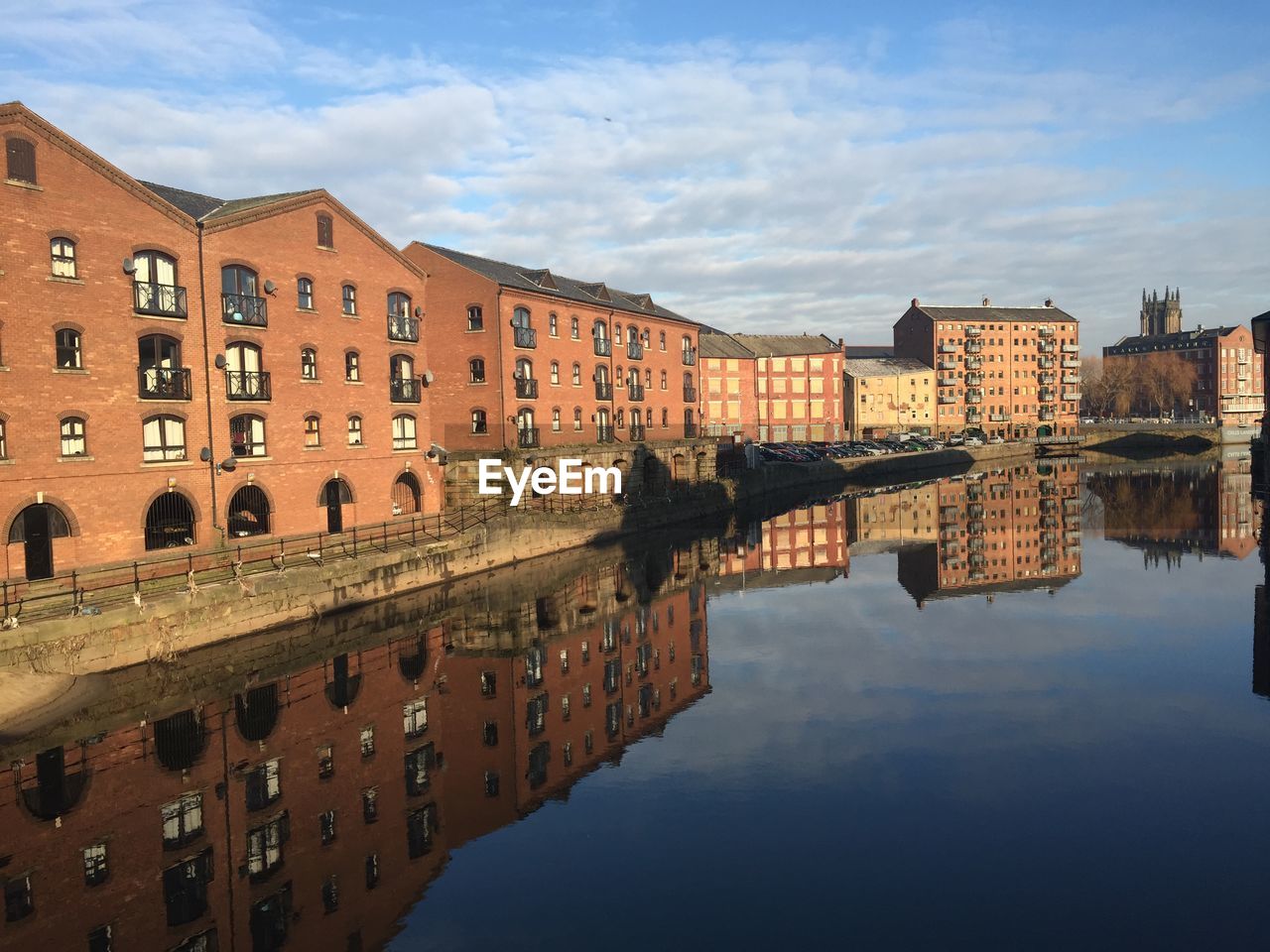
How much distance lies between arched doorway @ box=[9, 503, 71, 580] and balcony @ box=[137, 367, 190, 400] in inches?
174

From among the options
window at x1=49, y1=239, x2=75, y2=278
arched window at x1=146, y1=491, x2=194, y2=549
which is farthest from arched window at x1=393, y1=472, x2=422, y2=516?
window at x1=49, y1=239, x2=75, y2=278

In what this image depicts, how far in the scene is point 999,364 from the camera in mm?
126625

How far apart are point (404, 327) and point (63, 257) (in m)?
15.1

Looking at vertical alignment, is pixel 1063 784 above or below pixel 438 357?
below

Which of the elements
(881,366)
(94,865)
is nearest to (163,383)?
(94,865)

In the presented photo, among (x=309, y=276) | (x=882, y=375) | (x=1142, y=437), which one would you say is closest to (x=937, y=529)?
(x=309, y=276)

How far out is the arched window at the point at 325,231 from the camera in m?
35.1

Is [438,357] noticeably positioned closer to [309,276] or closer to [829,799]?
[309,276]

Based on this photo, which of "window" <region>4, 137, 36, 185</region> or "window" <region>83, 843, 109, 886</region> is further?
"window" <region>4, 137, 36, 185</region>

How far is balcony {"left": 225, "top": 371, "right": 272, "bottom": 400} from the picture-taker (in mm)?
30922

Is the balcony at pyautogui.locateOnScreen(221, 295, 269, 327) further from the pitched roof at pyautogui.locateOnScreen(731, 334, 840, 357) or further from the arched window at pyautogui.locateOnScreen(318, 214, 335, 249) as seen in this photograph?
the pitched roof at pyautogui.locateOnScreen(731, 334, 840, 357)

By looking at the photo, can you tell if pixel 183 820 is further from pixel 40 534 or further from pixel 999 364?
pixel 999 364

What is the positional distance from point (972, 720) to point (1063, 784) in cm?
346

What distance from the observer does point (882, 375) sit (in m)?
116
